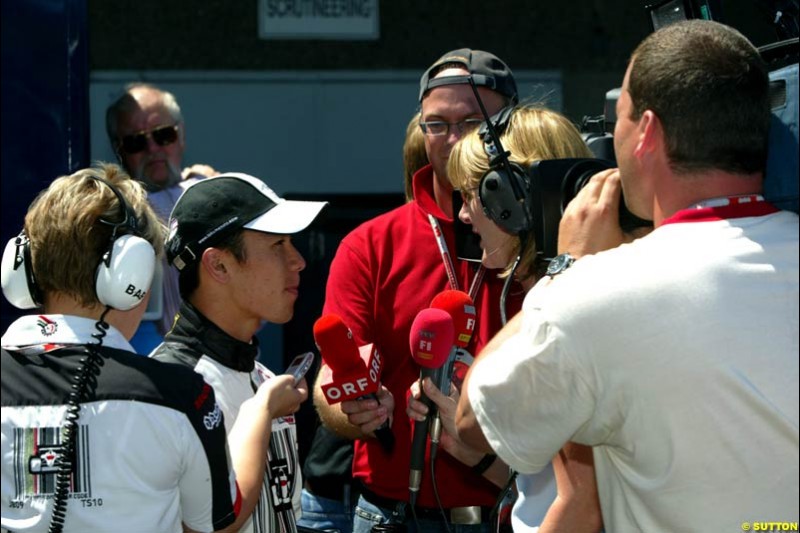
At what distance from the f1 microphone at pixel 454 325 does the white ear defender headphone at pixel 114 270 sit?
81cm

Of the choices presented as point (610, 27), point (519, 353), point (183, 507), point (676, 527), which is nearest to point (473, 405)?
point (519, 353)

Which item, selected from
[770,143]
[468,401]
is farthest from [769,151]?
[468,401]

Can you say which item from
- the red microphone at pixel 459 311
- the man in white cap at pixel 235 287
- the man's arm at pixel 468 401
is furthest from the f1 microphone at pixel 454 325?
the man's arm at pixel 468 401

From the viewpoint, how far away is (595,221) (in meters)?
2.38

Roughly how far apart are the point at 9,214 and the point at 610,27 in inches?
162

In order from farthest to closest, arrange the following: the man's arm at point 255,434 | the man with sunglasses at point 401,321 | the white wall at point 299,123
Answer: the white wall at point 299,123, the man with sunglasses at point 401,321, the man's arm at point 255,434

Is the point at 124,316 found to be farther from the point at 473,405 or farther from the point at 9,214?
the point at 9,214

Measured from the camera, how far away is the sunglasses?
508 cm

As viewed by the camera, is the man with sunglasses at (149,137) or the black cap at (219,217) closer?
the black cap at (219,217)

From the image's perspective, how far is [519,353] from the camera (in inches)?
82.7

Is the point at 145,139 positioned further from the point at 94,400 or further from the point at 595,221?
the point at 595,221

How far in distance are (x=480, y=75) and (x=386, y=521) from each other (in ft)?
4.55

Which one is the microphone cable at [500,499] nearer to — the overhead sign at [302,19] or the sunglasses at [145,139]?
the sunglasses at [145,139]

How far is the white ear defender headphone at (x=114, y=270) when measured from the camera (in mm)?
2381
